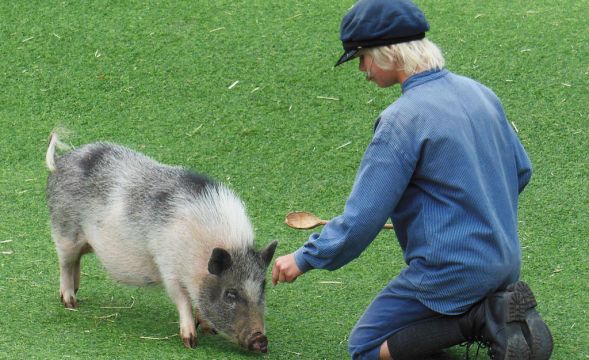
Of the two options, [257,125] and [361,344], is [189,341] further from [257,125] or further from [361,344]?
[257,125]

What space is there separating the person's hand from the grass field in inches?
29.5

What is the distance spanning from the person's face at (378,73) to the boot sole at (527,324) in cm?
120

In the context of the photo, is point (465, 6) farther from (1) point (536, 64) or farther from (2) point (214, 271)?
(2) point (214, 271)

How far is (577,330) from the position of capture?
5703 millimetres

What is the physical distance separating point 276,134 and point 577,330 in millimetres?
3857

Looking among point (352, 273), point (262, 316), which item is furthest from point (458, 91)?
point (352, 273)

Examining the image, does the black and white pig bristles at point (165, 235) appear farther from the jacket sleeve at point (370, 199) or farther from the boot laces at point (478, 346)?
the boot laces at point (478, 346)

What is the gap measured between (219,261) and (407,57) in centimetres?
171

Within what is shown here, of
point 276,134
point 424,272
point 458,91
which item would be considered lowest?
point 276,134

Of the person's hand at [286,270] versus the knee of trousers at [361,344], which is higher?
the person's hand at [286,270]

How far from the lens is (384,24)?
4.67 metres

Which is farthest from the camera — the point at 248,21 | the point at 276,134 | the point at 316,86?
the point at 248,21

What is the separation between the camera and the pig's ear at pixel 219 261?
5535 mm

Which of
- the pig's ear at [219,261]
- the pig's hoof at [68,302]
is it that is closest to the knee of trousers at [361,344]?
the pig's ear at [219,261]
